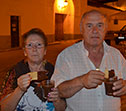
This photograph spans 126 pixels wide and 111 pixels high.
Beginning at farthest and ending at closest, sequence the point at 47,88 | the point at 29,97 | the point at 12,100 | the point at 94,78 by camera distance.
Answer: the point at 29,97, the point at 12,100, the point at 47,88, the point at 94,78

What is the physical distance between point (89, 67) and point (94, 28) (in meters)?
0.47

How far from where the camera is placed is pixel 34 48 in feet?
7.34

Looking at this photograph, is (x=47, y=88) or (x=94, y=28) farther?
(x=94, y=28)

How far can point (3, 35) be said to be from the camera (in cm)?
1335

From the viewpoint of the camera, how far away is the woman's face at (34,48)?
2.25 metres

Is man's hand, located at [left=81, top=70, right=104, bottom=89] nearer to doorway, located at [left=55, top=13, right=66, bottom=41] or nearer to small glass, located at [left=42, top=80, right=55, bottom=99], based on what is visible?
small glass, located at [left=42, top=80, right=55, bottom=99]

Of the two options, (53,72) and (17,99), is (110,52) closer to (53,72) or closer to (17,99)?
(53,72)

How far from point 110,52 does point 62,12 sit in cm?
1897

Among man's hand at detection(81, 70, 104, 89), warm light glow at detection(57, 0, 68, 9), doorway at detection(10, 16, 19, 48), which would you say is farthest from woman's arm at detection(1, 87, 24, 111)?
warm light glow at detection(57, 0, 68, 9)

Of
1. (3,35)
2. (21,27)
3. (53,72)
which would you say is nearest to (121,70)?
(53,72)

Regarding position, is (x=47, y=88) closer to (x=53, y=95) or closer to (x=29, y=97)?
(x=53, y=95)

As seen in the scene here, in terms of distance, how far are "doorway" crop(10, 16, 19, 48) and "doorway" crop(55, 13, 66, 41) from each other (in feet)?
23.2

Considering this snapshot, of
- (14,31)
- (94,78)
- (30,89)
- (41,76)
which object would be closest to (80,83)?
(94,78)

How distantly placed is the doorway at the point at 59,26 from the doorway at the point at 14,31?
707 cm
